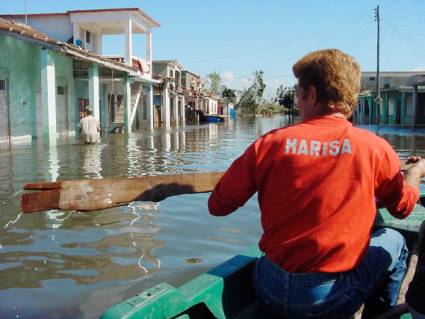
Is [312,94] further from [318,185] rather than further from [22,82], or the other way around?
[22,82]

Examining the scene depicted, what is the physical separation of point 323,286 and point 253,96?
90881mm

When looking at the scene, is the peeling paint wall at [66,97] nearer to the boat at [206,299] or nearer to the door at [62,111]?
the door at [62,111]

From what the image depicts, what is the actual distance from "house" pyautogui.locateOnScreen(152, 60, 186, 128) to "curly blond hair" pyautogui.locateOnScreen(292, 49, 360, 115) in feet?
102

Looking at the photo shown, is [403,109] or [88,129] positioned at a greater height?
A: [403,109]

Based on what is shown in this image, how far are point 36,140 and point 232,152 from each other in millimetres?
7133

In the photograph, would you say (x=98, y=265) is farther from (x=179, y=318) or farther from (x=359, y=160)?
(x=359, y=160)

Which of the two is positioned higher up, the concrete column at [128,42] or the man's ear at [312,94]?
the concrete column at [128,42]

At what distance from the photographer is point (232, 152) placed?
15750 millimetres

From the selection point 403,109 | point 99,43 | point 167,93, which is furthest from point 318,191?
point 403,109

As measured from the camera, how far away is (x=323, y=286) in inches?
78.7

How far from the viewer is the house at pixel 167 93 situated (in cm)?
3561

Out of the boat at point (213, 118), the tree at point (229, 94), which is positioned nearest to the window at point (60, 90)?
the boat at point (213, 118)

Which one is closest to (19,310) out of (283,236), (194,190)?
(194,190)

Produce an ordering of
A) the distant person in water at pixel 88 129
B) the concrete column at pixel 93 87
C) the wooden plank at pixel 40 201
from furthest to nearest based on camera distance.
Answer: the concrete column at pixel 93 87 → the distant person in water at pixel 88 129 → the wooden plank at pixel 40 201
